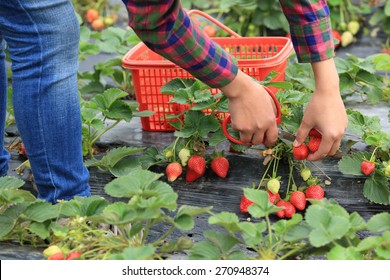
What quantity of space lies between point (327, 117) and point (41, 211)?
73 cm

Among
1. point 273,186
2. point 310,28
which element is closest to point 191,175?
point 273,186

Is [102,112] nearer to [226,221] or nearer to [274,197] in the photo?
[274,197]

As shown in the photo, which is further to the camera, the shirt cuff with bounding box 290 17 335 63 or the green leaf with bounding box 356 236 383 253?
the shirt cuff with bounding box 290 17 335 63

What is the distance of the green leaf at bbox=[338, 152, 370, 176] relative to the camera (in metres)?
2.30

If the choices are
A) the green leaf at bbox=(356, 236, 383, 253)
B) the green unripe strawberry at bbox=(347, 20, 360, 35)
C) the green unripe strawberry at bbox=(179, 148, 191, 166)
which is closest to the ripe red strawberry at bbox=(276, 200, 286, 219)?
the green unripe strawberry at bbox=(179, 148, 191, 166)

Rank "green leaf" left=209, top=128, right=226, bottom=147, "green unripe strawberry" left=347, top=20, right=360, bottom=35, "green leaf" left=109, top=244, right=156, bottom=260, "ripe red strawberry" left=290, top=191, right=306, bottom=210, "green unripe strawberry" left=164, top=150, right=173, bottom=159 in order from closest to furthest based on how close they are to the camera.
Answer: "green leaf" left=109, top=244, right=156, bottom=260 < "ripe red strawberry" left=290, top=191, right=306, bottom=210 < "green leaf" left=209, top=128, right=226, bottom=147 < "green unripe strawberry" left=164, top=150, right=173, bottom=159 < "green unripe strawberry" left=347, top=20, right=360, bottom=35

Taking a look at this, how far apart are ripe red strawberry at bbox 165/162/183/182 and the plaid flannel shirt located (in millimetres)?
616

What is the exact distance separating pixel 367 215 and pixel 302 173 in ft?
0.72

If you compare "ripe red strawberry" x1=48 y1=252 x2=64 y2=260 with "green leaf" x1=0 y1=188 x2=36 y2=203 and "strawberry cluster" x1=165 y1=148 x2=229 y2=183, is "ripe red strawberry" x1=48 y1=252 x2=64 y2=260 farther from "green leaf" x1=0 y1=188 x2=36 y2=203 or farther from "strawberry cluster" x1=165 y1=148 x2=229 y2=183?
"strawberry cluster" x1=165 y1=148 x2=229 y2=183

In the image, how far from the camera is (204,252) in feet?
5.63

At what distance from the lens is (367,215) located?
2266 mm

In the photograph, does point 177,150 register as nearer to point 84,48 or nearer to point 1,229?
point 1,229

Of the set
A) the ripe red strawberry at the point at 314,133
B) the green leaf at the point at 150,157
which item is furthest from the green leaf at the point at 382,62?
the green leaf at the point at 150,157

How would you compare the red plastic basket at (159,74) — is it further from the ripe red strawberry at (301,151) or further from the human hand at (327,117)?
the human hand at (327,117)
